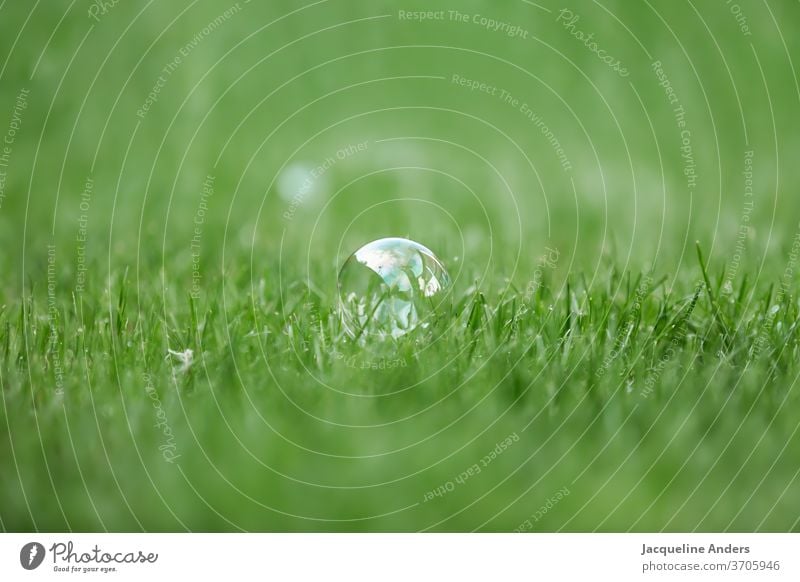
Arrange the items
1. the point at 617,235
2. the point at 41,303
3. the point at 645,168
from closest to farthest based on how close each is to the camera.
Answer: the point at 41,303
the point at 617,235
the point at 645,168

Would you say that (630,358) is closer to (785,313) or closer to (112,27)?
(785,313)

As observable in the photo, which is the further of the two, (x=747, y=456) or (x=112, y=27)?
(x=112, y=27)

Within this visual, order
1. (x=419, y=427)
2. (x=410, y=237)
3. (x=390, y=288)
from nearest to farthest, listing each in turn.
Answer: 1. (x=419, y=427)
2. (x=390, y=288)
3. (x=410, y=237)

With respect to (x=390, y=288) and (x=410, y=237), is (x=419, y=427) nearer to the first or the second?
(x=390, y=288)

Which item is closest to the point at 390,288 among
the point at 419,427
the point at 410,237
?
the point at 419,427

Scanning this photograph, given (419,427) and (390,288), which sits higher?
(390,288)

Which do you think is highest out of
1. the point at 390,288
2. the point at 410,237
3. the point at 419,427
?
the point at 410,237
